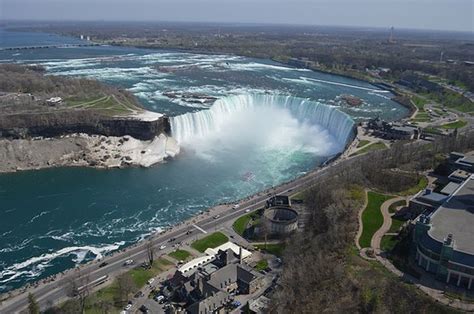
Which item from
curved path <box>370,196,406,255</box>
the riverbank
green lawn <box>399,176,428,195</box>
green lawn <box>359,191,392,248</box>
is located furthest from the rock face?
green lawn <box>399,176,428,195</box>

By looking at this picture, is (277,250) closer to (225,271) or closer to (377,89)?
(225,271)

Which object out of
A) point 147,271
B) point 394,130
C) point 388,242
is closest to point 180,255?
point 147,271

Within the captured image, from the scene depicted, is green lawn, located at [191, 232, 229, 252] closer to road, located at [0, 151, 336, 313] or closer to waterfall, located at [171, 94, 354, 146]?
road, located at [0, 151, 336, 313]

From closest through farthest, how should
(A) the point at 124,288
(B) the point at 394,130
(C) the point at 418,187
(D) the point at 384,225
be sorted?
(A) the point at 124,288 < (D) the point at 384,225 < (C) the point at 418,187 < (B) the point at 394,130

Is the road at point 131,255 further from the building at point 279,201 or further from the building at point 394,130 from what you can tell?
the building at point 394,130

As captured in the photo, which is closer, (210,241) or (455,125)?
(210,241)

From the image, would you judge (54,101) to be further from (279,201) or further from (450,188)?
(450,188)

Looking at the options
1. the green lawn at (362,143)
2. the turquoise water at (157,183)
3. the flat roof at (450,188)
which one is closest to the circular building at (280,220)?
the turquoise water at (157,183)
